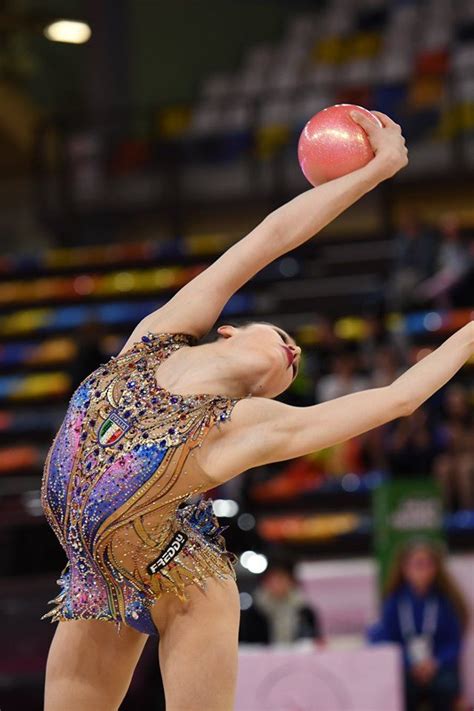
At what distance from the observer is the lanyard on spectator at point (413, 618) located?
6.51 meters

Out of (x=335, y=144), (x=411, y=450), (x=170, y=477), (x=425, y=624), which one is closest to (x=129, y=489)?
(x=170, y=477)

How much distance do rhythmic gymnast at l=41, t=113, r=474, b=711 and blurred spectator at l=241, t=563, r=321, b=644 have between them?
3346 millimetres

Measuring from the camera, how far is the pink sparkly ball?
3324mm

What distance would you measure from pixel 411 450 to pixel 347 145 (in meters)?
4.96

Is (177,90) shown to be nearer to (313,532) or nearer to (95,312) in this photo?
(95,312)

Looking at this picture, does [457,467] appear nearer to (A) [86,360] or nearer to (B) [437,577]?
(B) [437,577]

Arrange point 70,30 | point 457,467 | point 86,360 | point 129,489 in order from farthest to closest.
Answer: point 86,360
point 70,30
point 457,467
point 129,489

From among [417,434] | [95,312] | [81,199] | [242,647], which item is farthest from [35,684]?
[81,199]

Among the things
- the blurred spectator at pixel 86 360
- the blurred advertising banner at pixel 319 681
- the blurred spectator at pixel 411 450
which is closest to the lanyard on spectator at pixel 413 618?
the blurred advertising banner at pixel 319 681

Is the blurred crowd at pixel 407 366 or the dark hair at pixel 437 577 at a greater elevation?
the blurred crowd at pixel 407 366

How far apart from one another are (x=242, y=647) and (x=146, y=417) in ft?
11.4

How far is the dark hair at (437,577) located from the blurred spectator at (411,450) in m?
1.38

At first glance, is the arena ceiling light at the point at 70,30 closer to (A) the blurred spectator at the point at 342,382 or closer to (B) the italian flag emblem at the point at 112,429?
(A) the blurred spectator at the point at 342,382

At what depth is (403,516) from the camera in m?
6.88
